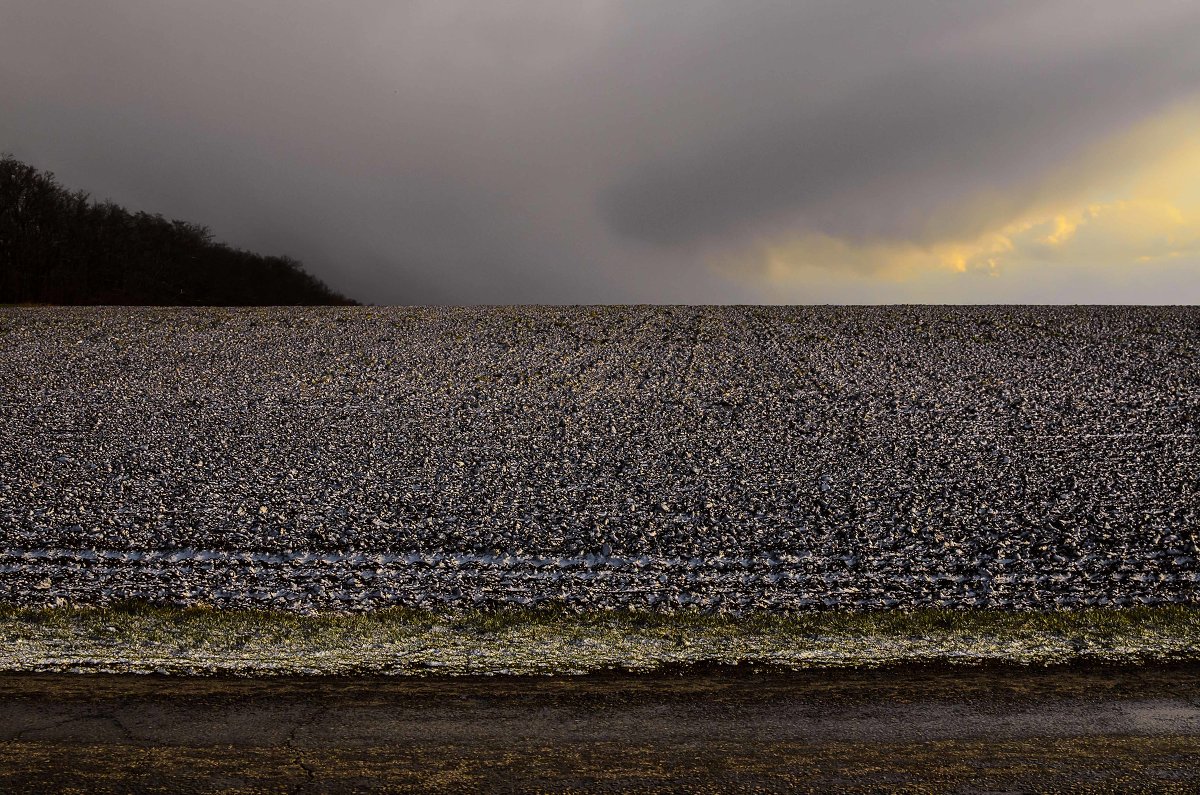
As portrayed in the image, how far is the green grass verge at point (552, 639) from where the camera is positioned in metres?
4.58

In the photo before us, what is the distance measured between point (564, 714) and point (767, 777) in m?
1.07

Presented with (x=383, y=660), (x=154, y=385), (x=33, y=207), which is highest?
(x=33, y=207)

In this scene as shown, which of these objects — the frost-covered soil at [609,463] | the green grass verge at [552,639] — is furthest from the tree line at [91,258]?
the green grass verge at [552,639]

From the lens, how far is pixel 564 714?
3.88 meters

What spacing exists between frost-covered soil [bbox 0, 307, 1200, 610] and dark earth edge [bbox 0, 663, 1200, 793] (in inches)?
37.2

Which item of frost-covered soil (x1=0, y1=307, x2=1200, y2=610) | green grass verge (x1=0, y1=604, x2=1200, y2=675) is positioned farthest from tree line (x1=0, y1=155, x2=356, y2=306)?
green grass verge (x1=0, y1=604, x2=1200, y2=675)

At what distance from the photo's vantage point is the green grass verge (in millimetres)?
4582

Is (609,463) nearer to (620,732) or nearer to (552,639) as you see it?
(552,639)

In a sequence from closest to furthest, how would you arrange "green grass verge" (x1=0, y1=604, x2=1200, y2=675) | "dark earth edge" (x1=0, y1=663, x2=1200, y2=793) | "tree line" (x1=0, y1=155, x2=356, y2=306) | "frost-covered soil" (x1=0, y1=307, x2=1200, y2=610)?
1. "dark earth edge" (x1=0, y1=663, x2=1200, y2=793)
2. "green grass verge" (x1=0, y1=604, x2=1200, y2=675)
3. "frost-covered soil" (x1=0, y1=307, x2=1200, y2=610)
4. "tree line" (x1=0, y1=155, x2=356, y2=306)

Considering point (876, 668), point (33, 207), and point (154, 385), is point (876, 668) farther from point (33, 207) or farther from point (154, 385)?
point (33, 207)

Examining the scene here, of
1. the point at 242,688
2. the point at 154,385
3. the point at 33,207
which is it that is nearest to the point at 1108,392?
the point at 242,688

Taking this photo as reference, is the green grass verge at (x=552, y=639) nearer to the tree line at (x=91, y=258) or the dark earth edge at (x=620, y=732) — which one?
the dark earth edge at (x=620, y=732)

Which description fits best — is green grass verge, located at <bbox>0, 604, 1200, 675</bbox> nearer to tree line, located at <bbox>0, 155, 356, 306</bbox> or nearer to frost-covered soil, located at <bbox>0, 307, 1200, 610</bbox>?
frost-covered soil, located at <bbox>0, 307, 1200, 610</bbox>

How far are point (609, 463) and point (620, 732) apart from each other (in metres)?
5.33
